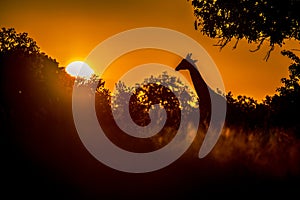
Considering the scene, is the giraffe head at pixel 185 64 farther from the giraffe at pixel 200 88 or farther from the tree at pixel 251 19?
the tree at pixel 251 19

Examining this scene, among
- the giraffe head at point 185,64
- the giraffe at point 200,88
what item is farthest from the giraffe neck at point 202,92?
the giraffe head at point 185,64

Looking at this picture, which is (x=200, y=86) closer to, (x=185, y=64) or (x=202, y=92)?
(x=202, y=92)

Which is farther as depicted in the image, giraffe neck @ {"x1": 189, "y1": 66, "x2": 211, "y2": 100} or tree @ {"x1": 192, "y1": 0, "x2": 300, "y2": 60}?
giraffe neck @ {"x1": 189, "y1": 66, "x2": 211, "y2": 100}

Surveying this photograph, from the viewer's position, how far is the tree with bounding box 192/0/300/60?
16.9m

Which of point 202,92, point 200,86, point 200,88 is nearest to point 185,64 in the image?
point 200,86

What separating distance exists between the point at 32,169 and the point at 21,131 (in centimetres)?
191

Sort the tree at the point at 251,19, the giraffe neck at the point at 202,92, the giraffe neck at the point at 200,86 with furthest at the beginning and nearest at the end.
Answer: the giraffe neck at the point at 200,86 → the giraffe neck at the point at 202,92 → the tree at the point at 251,19

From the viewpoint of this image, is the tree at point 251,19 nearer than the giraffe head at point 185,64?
Yes

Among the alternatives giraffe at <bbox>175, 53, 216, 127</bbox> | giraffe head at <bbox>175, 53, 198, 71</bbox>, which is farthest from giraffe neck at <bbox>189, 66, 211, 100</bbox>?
giraffe head at <bbox>175, 53, 198, 71</bbox>

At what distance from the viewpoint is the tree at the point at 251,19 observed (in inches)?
667

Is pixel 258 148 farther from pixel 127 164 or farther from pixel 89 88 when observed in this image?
pixel 89 88

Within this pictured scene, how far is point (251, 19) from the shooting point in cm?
1797

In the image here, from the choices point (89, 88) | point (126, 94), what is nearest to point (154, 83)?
point (126, 94)

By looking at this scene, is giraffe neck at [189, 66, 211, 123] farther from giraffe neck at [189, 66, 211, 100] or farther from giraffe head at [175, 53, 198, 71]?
giraffe head at [175, 53, 198, 71]
